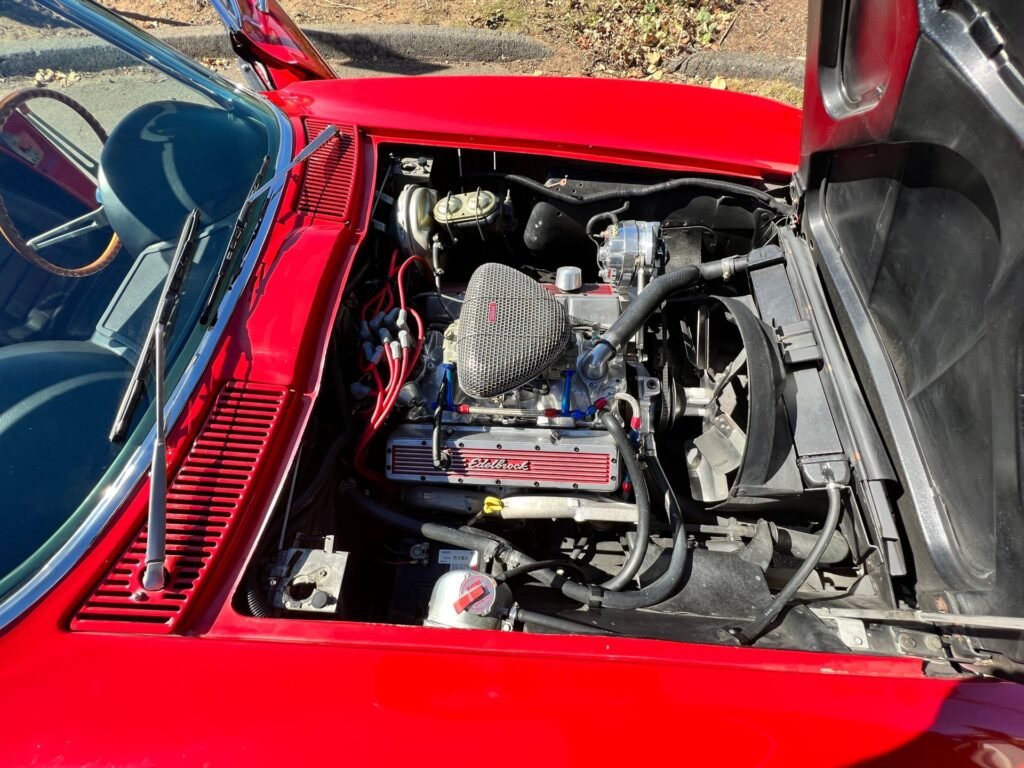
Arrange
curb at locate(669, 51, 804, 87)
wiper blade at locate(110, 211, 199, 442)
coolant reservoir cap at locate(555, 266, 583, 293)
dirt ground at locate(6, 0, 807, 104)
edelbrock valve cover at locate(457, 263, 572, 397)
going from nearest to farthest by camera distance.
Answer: wiper blade at locate(110, 211, 199, 442), edelbrock valve cover at locate(457, 263, 572, 397), coolant reservoir cap at locate(555, 266, 583, 293), curb at locate(669, 51, 804, 87), dirt ground at locate(6, 0, 807, 104)

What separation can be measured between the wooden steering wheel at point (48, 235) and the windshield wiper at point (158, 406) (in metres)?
0.15

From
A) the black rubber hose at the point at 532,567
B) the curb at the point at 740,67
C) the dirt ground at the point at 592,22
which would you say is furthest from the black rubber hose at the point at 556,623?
the curb at the point at 740,67

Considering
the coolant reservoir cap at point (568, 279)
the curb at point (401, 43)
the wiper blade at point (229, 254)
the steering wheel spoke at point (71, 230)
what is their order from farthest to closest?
the curb at point (401, 43), the coolant reservoir cap at point (568, 279), the wiper blade at point (229, 254), the steering wheel spoke at point (71, 230)

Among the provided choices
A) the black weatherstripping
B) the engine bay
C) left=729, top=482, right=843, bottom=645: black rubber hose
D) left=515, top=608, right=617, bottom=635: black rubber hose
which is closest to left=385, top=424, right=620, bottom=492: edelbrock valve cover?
the engine bay

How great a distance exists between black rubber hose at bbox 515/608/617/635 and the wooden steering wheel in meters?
1.30

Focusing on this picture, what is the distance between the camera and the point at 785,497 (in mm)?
1622

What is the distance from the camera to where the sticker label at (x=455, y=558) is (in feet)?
5.42

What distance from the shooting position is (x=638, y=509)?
5.12 ft

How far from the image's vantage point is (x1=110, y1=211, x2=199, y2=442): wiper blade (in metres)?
1.22

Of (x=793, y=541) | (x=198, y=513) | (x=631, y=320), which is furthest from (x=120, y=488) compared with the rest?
(x=793, y=541)

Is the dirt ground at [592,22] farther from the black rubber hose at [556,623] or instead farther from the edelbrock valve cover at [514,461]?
the black rubber hose at [556,623]

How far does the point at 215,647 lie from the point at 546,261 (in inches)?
72.1

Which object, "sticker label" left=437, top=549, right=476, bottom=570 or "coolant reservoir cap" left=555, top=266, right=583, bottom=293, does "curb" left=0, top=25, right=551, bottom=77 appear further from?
"sticker label" left=437, top=549, right=476, bottom=570

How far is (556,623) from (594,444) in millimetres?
532
